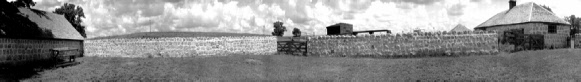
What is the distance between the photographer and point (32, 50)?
20328mm

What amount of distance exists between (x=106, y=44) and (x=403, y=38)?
64.4ft

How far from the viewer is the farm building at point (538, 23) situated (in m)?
24.1

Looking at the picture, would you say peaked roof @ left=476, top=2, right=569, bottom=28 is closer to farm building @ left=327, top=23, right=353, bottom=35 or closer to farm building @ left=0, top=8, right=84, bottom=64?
farm building @ left=327, top=23, right=353, bottom=35

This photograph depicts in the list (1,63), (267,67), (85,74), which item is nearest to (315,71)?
(267,67)

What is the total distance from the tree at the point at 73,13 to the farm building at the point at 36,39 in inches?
377

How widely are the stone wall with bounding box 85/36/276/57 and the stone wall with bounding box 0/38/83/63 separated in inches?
148

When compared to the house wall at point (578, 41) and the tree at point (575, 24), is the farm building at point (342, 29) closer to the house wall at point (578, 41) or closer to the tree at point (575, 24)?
the house wall at point (578, 41)

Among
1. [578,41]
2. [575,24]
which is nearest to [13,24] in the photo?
[578,41]

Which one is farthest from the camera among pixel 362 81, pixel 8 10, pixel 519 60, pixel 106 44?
pixel 106 44

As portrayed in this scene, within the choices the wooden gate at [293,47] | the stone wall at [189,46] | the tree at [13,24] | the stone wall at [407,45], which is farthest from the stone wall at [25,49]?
the stone wall at [407,45]

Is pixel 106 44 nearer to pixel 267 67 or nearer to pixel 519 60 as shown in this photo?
pixel 267 67

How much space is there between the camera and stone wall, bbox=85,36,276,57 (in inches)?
943

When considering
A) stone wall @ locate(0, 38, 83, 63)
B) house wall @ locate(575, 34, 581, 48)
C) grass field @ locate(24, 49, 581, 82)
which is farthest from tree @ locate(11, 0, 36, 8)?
house wall @ locate(575, 34, 581, 48)

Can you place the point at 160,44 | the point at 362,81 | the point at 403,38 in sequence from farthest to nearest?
the point at 160,44, the point at 403,38, the point at 362,81
